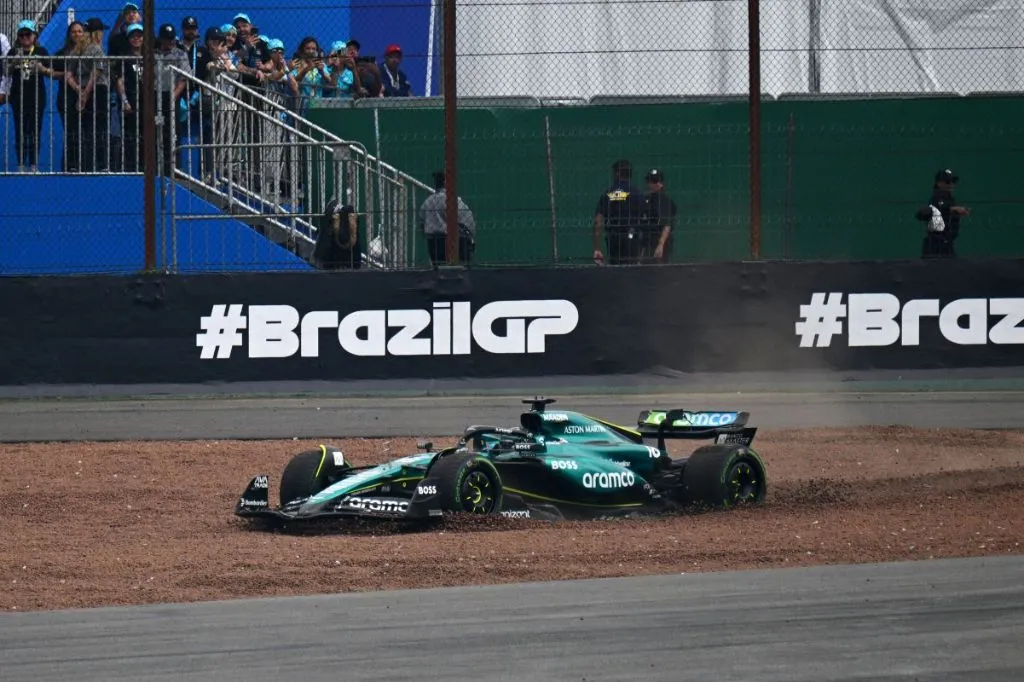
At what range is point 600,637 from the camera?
6.30 metres

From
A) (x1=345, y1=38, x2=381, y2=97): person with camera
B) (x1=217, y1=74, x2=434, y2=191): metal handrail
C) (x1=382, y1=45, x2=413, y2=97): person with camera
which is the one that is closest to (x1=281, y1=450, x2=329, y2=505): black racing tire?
(x1=217, y1=74, x2=434, y2=191): metal handrail

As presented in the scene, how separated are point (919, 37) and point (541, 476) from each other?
9.95m

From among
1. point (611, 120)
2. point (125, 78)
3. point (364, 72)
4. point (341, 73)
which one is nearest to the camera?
point (125, 78)

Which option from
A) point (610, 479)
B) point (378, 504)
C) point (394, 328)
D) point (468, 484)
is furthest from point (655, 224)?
point (378, 504)

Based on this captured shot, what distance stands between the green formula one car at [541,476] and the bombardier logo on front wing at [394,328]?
410cm

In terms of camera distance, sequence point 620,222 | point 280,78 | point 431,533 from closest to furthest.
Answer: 1. point 431,533
2. point 620,222
3. point 280,78

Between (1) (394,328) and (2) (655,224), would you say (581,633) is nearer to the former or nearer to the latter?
(1) (394,328)

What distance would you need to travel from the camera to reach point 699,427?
10.4 metres

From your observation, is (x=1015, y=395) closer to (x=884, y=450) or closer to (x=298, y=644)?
(x=884, y=450)

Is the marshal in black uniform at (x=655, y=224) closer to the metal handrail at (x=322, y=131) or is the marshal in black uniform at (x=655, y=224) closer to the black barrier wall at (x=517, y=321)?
the black barrier wall at (x=517, y=321)

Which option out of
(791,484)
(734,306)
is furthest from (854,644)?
(734,306)

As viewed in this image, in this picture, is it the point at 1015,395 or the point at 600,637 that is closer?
the point at 600,637

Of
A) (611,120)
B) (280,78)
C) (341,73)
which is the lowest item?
(611,120)

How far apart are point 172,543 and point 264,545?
0.54m
